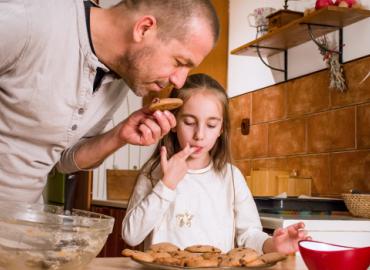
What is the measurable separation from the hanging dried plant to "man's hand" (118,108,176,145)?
109 cm

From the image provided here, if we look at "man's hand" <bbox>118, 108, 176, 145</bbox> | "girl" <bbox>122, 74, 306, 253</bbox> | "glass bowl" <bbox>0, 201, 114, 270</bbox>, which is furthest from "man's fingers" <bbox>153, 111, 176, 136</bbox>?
"glass bowl" <bbox>0, 201, 114, 270</bbox>

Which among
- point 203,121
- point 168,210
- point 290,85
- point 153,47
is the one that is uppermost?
point 290,85

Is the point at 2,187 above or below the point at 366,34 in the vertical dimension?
below

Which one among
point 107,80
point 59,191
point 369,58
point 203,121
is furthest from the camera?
point 59,191

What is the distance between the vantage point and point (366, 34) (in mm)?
2133

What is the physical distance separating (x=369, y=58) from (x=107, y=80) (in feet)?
3.77

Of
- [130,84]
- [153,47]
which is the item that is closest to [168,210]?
[130,84]

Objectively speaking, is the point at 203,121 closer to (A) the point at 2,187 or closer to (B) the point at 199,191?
(B) the point at 199,191

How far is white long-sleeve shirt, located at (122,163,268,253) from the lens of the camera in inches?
59.9

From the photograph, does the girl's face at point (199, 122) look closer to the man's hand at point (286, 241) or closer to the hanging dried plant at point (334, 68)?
the man's hand at point (286, 241)

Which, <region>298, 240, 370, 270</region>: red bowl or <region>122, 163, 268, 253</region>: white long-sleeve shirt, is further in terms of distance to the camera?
<region>122, 163, 268, 253</region>: white long-sleeve shirt

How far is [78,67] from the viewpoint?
1.21 meters

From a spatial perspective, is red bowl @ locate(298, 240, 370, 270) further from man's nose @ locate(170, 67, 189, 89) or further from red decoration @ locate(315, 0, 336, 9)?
red decoration @ locate(315, 0, 336, 9)

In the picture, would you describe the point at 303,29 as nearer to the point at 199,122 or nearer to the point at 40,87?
the point at 199,122
